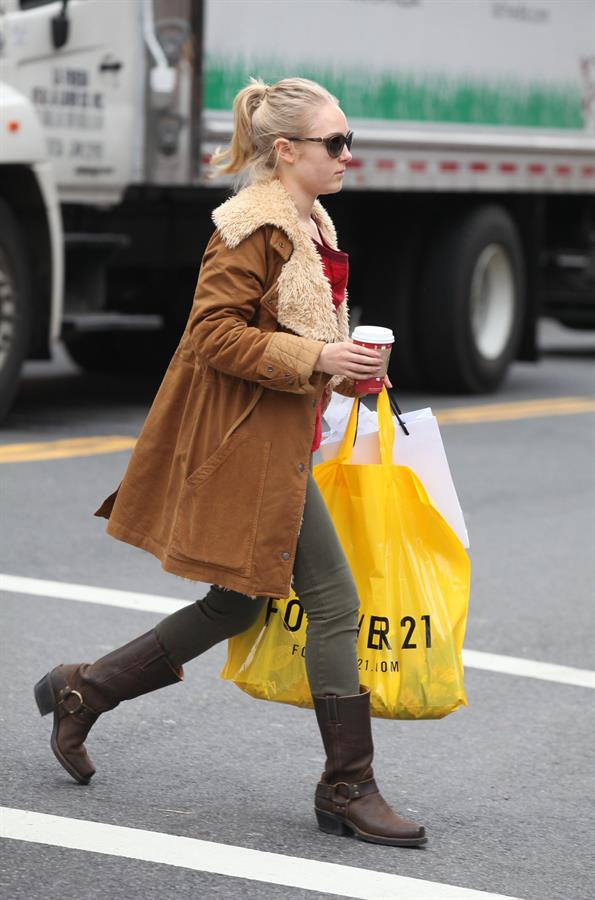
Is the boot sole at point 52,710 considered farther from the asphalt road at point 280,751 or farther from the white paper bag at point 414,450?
the white paper bag at point 414,450

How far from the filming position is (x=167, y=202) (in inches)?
429

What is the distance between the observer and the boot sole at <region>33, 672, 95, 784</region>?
432 centimetres

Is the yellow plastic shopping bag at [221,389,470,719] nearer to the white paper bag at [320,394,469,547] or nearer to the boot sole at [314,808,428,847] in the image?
the white paper bag at [320,394,469,547]

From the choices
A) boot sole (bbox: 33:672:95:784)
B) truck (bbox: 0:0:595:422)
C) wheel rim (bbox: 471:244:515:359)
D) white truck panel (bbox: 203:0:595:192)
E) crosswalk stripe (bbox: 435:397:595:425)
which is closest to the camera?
boot sole (bbox: 33:672:95:784)

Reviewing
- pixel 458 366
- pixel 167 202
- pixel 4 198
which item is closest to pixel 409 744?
pixel 4 198

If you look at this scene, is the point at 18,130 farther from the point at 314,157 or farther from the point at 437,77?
the point at 314,157

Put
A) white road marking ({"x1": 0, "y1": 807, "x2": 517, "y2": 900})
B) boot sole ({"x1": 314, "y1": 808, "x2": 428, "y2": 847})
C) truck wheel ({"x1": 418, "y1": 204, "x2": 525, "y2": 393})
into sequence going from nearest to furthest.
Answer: white road marking ({"x1": 0, "y1": 807, "x2": 517, "y2": 900})
boot sole ({"x1": 314, "y1": 808, "x2": 428, "y2": 847})
truck wheel ({"x1": 418, "y1": 204, "x2": 525, "y2": 393})

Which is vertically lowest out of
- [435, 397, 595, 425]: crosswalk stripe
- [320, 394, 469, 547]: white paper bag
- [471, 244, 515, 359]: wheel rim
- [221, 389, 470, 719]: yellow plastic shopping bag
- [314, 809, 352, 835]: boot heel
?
[435, 397, 595, 425]: crosswalk stripe

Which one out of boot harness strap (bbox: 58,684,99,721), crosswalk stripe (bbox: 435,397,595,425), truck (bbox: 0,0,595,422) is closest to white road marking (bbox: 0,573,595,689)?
boot harness strap (bbox: 58,684,99,721)

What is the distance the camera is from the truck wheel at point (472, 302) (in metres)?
12.4

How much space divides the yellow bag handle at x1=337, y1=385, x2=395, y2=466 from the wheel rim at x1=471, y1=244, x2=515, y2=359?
8.64 metres

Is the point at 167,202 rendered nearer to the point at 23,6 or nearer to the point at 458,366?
the point at 23,6

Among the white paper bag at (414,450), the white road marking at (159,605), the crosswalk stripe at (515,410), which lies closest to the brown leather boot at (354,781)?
the white paper bag at (414,450)

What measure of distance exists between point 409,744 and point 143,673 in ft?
3.21
